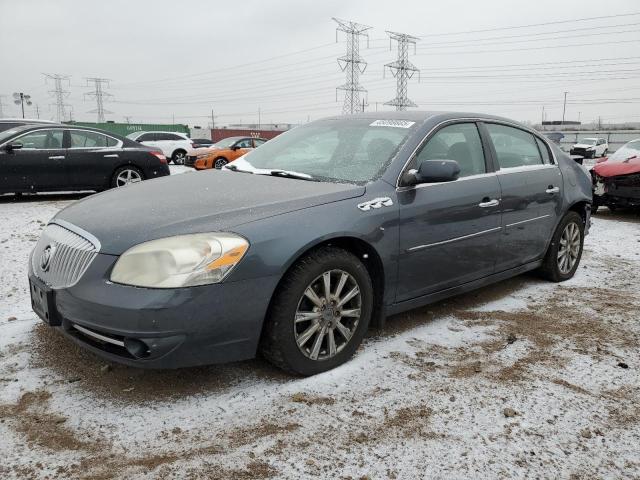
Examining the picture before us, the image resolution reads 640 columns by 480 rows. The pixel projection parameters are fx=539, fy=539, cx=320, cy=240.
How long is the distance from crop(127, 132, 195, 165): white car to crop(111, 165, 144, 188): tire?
12.9m

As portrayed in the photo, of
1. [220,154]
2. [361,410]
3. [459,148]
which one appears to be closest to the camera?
[361,410]

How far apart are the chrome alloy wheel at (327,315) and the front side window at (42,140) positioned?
7819 mm

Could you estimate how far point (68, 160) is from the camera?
9141mm

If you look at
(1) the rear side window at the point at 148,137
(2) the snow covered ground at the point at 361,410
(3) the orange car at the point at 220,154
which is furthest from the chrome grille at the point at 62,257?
(1) the rear side window at the point at 148,137

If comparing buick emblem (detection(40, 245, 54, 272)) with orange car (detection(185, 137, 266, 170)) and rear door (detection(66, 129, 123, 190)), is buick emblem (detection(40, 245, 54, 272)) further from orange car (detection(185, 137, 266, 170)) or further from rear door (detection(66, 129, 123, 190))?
orange car (detection(185, 137, 266, 170))

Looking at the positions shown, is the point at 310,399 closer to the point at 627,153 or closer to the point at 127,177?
the point at 127,177

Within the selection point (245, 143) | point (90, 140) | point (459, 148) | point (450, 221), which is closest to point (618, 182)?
point (459, 148)

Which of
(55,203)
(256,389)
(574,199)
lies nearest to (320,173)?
(256,389)

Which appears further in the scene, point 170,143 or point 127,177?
point 170,143

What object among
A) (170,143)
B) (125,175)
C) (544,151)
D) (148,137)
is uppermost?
(148,137)

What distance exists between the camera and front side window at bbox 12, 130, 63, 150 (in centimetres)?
882

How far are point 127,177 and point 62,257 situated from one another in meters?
7.37

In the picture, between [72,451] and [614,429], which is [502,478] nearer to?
[614,429]

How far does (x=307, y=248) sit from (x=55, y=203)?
→ 295 inches
